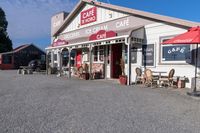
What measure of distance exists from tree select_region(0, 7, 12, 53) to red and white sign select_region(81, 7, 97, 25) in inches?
1043

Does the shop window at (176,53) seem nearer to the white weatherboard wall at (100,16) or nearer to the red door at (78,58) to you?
the white weatherboard wall at (100,16)

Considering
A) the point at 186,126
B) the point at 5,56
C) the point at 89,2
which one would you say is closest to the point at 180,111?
the point at 186,126

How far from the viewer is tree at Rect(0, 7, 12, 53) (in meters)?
38.8

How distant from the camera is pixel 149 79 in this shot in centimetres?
1037

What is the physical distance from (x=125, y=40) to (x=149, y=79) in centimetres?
233

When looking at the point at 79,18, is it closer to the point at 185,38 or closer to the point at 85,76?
the point at 85,76

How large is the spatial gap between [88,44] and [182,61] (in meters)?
6.35

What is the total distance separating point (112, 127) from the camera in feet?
14.6

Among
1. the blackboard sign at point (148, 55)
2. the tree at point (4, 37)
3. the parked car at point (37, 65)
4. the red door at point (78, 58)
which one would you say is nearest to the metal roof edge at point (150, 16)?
the blackboard sign at point (148, 55)

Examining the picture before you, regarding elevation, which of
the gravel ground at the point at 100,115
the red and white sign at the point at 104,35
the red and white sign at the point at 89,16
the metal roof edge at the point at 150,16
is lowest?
the gravel ground at the point at 100,115

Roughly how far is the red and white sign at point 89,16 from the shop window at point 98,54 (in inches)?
85.6

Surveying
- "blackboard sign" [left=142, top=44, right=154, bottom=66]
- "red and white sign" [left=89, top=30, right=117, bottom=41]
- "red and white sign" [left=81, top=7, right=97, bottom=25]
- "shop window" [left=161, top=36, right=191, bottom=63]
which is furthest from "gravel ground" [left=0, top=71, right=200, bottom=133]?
"red and white sign" [left=81, top=7, right=97, bottom=25]

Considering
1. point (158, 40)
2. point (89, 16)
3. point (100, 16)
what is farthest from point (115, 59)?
point (89, 16)

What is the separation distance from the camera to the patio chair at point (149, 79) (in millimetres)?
10295
